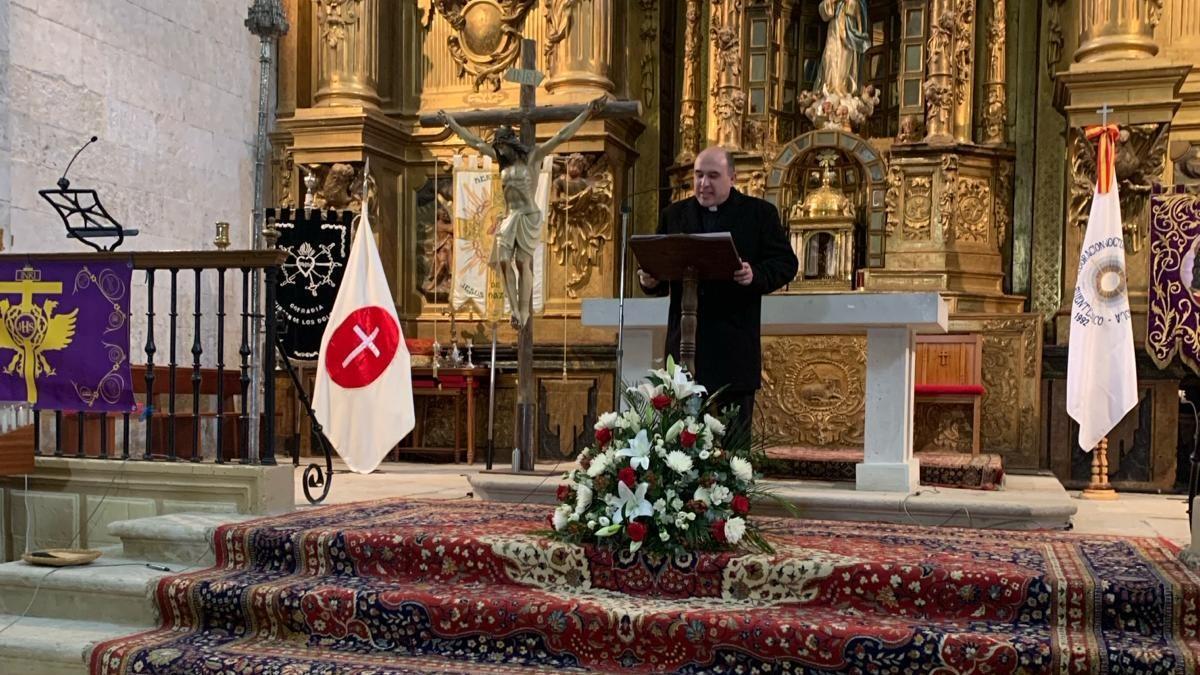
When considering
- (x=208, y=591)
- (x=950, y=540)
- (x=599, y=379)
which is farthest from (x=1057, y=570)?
(x=599, y=379)

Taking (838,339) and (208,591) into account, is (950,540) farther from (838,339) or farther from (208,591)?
(838,339)

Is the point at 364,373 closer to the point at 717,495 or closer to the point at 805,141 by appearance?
the point at 717,495

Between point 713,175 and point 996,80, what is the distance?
524 centimetres

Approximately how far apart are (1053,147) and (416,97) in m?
5.53

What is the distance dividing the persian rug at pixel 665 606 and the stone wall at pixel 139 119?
14.7 ft

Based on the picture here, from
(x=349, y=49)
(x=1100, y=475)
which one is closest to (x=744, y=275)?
(x=1100, y=475)

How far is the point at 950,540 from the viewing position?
4352 millimetres

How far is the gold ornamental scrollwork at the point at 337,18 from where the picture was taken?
32.8ft

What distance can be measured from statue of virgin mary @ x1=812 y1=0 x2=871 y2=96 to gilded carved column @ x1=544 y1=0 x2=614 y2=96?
1782mm

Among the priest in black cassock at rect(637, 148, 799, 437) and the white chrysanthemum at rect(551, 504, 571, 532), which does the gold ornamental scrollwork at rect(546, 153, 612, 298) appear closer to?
the priest in black cassock at rect(637, 148, 799, 437)

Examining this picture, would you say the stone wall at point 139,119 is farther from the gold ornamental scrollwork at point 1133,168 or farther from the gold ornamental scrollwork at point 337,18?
the gold ornamental scrollwork at point 1133,168

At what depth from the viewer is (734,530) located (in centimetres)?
398

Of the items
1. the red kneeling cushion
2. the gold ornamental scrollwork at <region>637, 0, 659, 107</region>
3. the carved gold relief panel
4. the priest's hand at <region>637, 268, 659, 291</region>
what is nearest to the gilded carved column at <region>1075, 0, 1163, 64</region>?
the carved gold relief panel

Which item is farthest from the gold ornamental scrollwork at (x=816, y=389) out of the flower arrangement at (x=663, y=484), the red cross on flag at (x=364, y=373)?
the flower arrangement at (x=663, y=484)
